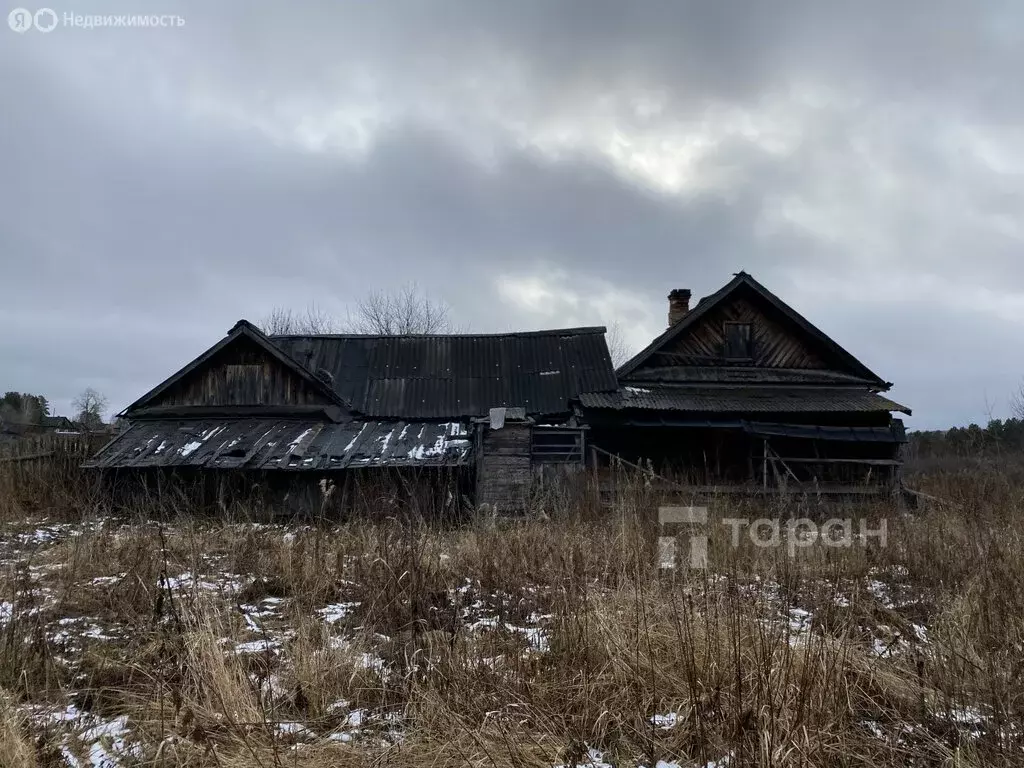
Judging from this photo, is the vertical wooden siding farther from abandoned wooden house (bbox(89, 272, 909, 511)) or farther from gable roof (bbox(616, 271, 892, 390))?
gable roof (bbox(616, 271, 892, 390))

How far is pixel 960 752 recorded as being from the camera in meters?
2.40

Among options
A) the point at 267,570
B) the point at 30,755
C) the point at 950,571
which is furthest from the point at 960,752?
the point at 267,570

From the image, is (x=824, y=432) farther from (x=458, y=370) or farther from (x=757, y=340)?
(x=458, y=370)

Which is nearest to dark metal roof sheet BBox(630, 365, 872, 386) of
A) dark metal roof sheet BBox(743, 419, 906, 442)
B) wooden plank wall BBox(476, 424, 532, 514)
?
dark metal roof sheet BBox(743, 419, 906, 442)

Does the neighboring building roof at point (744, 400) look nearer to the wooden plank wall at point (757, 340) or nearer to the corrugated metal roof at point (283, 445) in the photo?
the wooden plank wall at point (757, 340)

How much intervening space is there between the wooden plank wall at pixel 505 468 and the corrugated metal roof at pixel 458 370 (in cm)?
230

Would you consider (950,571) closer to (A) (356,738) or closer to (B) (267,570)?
(A) (356,738)

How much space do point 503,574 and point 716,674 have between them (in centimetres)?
253

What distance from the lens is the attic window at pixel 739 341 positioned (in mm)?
17734

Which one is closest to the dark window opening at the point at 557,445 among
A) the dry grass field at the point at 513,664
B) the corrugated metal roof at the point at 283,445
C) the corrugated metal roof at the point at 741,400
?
the corrugated metal roof at the point at 741,400

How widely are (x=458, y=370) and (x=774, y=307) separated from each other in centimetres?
974

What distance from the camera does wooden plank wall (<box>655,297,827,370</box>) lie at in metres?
17.7

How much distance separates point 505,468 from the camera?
13570 mm

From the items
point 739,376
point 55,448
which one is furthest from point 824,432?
point 55,448
